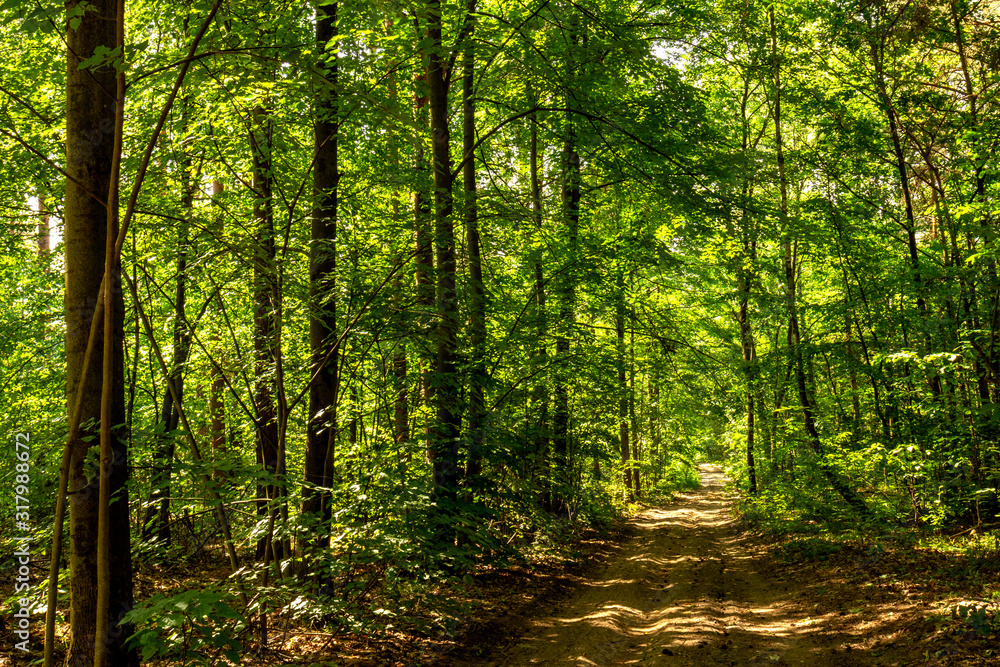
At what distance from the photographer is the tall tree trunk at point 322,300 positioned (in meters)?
5.50

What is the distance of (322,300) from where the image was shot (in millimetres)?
5180

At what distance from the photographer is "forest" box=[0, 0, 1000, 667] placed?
12.8ft

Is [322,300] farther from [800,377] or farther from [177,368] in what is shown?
[800,377]

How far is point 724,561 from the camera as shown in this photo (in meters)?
11.4

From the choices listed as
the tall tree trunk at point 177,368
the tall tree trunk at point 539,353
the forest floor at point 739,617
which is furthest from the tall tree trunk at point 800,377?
the tall tree trunk at point 177,368

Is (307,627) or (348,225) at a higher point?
(348,225)

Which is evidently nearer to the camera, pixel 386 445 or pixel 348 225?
pixel 386 445

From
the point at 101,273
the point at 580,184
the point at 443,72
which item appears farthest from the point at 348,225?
the point at 580,184

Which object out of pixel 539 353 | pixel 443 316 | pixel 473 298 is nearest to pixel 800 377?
pixel 539 353

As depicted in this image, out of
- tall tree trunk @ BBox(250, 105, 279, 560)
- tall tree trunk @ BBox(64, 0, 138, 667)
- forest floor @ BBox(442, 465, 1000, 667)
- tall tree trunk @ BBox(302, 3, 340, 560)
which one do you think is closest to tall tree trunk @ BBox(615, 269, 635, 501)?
forest floor @ BBox(442, 465, 1000, 667)

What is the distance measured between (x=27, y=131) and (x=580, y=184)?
29.5 ft

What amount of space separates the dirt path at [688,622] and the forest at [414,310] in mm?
191

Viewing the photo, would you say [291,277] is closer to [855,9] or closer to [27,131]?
[27,131]

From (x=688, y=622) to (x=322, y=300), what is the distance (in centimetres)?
561
